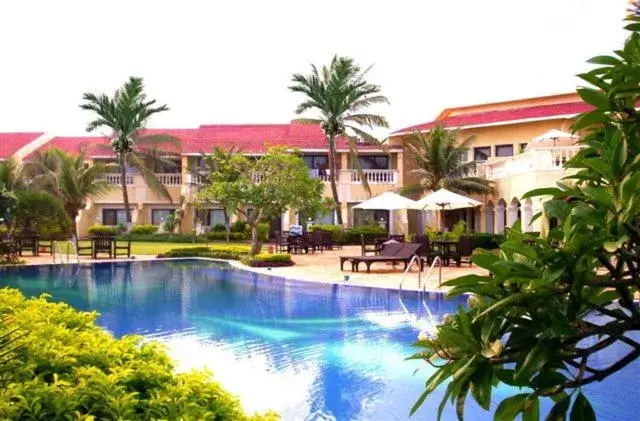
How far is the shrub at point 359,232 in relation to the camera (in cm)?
3566

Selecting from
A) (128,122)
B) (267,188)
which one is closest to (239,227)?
(128,122)

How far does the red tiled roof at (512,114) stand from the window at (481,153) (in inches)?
59.2

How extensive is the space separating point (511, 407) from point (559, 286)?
0.32 metres

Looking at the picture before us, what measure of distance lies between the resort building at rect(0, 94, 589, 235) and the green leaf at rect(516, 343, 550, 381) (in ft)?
98.7

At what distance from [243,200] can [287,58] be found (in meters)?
13.7

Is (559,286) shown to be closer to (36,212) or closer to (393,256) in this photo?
(393,256)

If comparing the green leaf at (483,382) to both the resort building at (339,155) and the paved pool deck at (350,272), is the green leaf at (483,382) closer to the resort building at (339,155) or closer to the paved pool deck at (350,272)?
the paved pool deck at (350,272)

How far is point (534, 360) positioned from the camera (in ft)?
5.03

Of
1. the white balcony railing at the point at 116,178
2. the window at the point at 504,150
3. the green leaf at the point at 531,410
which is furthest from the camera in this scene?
the white balcony railing at the point at 116,178

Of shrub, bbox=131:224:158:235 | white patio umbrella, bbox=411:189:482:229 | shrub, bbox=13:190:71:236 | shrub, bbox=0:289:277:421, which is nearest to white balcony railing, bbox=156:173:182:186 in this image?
shrub, bbox=131:224:158:235

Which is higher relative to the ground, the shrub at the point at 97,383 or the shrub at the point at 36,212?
the shrub at the point at 36,212

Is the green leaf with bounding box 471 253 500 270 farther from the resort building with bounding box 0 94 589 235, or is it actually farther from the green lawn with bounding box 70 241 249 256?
the green lawn with bounding box 70 241 249 256

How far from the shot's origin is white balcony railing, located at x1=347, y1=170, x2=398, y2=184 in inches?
1592

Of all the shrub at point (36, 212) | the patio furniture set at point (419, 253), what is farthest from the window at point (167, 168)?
the patio furniture set at point (419, 253)
